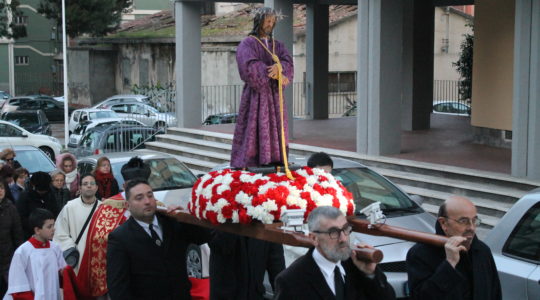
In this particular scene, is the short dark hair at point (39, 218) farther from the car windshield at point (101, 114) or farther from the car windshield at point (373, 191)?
the car windshield at point (101, 114)

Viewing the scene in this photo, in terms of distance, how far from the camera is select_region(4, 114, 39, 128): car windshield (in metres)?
32.9

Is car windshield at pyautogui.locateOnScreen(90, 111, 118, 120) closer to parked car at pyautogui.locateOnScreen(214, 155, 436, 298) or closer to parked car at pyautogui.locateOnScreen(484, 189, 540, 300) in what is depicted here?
parked car at pyautogui.locateOnScreen(214, 155, 436, 298)

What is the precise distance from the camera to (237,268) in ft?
22.7

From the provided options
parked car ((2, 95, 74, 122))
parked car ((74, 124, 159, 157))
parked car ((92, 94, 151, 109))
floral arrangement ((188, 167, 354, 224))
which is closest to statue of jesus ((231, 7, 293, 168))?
floral arrangement ((188, 167, 354, 224))

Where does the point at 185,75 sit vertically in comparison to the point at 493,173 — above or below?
above

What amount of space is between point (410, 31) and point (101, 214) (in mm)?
15796

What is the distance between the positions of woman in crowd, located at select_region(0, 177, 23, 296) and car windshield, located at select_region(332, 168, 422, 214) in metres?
3.69

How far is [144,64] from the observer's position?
48750mm

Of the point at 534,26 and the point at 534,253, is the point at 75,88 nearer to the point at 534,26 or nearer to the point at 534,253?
the point at 534,26

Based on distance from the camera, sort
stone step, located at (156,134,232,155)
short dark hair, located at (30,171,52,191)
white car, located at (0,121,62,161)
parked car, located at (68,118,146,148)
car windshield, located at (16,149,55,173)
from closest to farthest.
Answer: short dark hair, located at (30,171,52,191), car windshield, located at (16,149,55,173), stone step, located at (156,134,232,155), white car, located at (0,121,62,161), parked car, located at (68,118,146,148)

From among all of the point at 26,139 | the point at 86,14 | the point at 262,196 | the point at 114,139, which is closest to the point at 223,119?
the point at 114,139

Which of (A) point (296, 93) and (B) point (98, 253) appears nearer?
(B) point (98, 253)

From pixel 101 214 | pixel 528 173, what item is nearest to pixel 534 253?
pixel 101 214

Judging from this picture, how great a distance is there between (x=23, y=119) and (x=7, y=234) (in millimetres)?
24923
